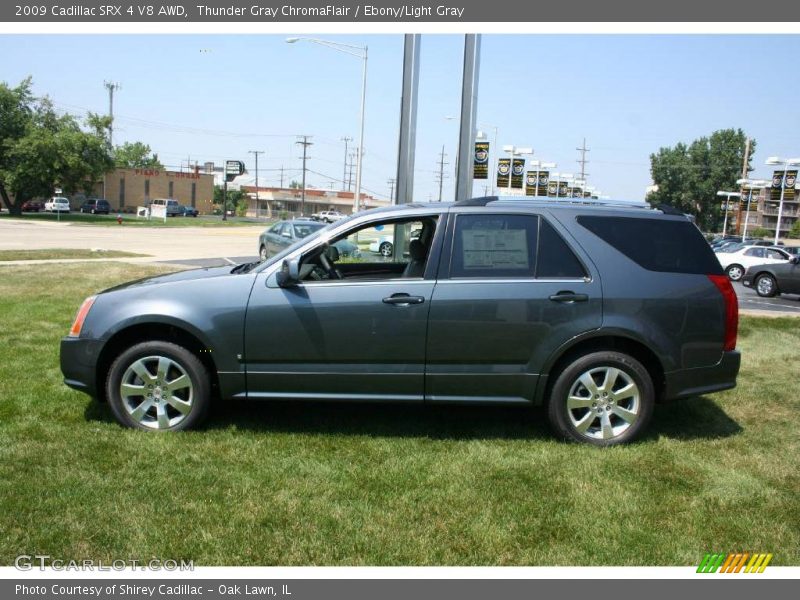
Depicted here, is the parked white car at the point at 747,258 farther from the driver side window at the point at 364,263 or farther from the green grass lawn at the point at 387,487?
the driver side window at the point at 364,263

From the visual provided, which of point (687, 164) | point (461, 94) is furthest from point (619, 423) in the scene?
point (687, 164)

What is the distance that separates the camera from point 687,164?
89375mm

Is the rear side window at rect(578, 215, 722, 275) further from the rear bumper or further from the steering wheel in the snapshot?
the steering wheel

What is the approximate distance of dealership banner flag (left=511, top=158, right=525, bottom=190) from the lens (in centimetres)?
4278

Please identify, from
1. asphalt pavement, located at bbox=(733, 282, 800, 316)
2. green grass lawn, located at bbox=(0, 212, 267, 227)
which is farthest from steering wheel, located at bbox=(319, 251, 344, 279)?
green grass lawn, located at bbox=(0, 212, 267, 227)

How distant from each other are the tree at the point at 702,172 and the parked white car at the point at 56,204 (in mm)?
67956

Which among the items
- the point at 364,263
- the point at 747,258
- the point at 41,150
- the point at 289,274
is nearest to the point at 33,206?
the point at 41,150

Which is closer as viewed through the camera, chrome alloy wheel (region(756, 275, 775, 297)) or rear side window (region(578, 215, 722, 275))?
rear side window (region(578, 215, 722, 275))

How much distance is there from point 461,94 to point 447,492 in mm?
7979

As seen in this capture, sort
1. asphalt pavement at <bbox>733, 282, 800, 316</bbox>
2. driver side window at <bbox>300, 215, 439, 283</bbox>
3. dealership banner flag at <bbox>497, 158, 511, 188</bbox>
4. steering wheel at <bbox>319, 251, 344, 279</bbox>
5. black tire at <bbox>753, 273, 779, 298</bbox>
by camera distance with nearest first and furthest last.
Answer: driver side window at <bbox>300, 215, 439, 283</bbox> < steering wheel at <bbox>319, 251, 344, 279</bbox> < asphalt pavement at <bbox>733, 282, 800, 316</bbox> < black tire at <bbox>753, 273, 779, 298</bbox> < dealership banner flag at <bbox>497, 158, 511, 188</bbox>

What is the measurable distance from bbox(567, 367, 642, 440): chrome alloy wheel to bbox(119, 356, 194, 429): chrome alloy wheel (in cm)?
282

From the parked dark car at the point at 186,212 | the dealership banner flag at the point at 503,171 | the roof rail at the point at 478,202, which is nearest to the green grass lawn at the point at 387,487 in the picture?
the roof rail at the point at 478,202

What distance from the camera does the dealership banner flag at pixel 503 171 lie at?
1622 inches

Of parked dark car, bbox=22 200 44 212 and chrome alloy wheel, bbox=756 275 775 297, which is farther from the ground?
parked dark car, bbox=22 200 44 212
